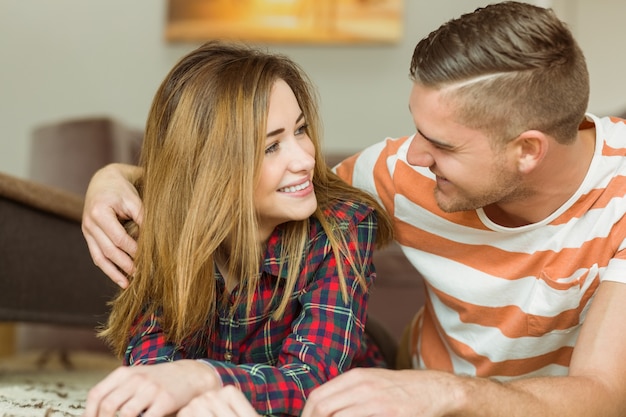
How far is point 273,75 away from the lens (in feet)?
4.52

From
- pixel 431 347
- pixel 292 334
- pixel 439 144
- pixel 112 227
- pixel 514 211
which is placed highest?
pixel 439 144

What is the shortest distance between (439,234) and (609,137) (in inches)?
13.8

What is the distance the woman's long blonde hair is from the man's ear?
0.34 metres

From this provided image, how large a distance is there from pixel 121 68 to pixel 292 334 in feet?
8.06

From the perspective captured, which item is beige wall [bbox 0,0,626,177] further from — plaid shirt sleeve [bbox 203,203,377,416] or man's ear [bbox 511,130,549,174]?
man's ear [bbox 511,130,549,174]

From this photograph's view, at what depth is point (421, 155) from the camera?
136 centimetres

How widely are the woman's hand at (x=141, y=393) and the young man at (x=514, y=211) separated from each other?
0.31 metres

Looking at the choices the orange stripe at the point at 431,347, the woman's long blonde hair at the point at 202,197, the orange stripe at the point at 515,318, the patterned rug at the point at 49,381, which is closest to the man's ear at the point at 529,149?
the orange stripe at the point at 515,318

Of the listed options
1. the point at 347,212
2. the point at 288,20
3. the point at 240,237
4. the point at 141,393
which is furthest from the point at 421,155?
the point at 288,20

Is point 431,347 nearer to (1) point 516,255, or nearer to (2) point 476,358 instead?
(2) point 476,358

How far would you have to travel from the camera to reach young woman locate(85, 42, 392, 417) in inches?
52.0

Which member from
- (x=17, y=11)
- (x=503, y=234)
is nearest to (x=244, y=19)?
(x=17, y=11)

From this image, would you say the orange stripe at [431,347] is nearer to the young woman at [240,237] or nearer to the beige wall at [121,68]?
the young woman at [240,237]

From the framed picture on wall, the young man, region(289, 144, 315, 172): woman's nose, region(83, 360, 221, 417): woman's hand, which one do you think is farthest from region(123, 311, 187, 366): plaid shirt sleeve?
the framed picture on wall
